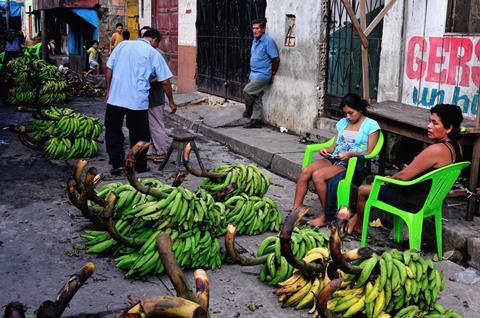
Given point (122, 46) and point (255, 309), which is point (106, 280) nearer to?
point (255, 309)

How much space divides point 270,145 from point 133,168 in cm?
522

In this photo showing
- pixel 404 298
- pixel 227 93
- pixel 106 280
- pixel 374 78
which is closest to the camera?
pixel 404 298

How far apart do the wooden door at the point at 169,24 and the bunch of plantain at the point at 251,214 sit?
11.1 meters

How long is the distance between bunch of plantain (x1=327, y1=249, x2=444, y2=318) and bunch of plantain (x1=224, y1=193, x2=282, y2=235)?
196 centimetres

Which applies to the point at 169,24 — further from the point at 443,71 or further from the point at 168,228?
the point at 168,228

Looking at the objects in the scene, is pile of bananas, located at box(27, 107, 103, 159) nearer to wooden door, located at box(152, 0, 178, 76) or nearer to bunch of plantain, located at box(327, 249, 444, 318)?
bunch of plantain, located at box(327, 249, 444, 318)

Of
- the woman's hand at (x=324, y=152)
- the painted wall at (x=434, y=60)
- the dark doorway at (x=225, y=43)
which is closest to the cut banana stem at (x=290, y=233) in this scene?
the woman's hand at (x=324, y=152)

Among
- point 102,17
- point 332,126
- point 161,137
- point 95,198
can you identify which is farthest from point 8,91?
point 95,198

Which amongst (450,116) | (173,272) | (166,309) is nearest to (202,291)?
(173,272)

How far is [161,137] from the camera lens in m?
8.79

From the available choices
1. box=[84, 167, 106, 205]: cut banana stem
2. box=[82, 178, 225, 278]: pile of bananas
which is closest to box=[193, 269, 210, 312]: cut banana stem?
box=[84, 167, 106, 205]: cut banana stem

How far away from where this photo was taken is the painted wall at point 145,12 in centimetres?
1783

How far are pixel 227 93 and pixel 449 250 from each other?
341 inches

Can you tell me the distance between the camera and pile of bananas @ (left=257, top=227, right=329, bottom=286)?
173 inches
